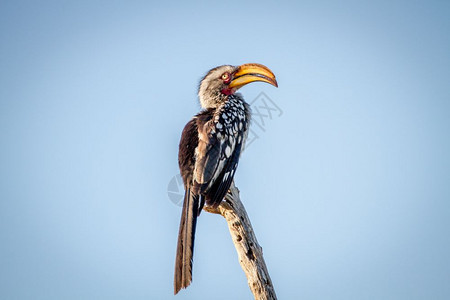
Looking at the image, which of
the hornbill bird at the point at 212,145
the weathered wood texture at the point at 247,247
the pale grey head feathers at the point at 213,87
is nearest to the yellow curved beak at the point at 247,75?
the hornbill bird at the point at 212,145

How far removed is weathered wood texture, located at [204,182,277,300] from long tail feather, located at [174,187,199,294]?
44 centimetres

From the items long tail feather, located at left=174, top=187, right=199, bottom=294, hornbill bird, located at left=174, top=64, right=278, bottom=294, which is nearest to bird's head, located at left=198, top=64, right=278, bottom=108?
hornbill bird, located at left=174, top=64, right=278, bottom=294

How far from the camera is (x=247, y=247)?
4.38 meters

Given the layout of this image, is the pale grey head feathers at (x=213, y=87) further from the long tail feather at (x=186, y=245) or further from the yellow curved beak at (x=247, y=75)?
the long tail feather at (x=186, y=245)

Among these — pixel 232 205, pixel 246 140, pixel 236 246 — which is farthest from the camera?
pixel 246 140

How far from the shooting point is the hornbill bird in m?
4.25

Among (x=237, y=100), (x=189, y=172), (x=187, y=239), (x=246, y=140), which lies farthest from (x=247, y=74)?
(x=187, y=239)

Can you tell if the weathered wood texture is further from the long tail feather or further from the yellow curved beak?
the yellow curved beak

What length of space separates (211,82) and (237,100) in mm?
672

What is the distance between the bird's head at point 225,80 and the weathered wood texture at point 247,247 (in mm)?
1986

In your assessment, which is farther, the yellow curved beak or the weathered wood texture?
the yellow curved beak

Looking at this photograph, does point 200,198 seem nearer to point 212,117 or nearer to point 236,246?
point 236,246

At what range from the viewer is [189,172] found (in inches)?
194

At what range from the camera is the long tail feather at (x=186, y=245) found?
401 cm
